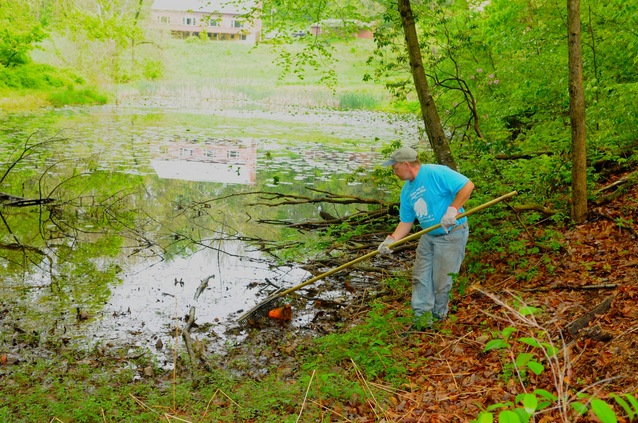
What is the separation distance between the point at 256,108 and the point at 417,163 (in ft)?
101

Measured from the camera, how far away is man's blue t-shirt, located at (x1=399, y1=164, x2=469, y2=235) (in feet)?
16.2

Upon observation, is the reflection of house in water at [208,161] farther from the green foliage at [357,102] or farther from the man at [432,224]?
the green foliage at [357,102]

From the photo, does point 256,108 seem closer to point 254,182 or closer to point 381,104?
point 381,104

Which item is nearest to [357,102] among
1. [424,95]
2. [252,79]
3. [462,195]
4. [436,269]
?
[252,79]

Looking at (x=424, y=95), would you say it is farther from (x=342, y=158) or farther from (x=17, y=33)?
(x=17, y=33)

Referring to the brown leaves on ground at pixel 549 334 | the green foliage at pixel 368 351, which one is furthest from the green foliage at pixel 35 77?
the brown leaves on ground at pixel 549 334

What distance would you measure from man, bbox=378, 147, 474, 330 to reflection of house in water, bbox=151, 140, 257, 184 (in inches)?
359

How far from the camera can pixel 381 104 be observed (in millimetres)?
35938

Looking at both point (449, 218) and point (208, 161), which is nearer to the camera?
point (449, 218)

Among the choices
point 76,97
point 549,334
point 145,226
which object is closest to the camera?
point 549,334

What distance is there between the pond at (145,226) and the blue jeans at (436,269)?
5.21ft

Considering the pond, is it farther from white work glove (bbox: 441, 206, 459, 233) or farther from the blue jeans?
white work glove (bbox: 441, 206, 459, 233)

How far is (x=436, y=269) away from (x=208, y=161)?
1248 centimetres

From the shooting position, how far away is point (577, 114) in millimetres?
5812
